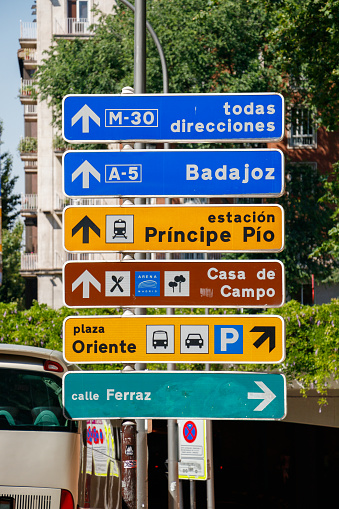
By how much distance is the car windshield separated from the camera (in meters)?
6.01

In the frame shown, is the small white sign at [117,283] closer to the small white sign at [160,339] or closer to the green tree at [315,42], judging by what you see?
the small white sign at [160,339]

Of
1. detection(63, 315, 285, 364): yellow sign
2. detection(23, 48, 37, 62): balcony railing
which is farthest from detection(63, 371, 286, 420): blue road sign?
detection(23, 48, 37, 62): balcony railing

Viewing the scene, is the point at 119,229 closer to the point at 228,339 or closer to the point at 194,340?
the point at 194,340

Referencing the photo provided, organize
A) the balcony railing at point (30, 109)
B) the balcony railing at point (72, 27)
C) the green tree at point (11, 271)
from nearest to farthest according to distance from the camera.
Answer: the balcony railing at point (72, 27)
the balcony railing at point (30, 109)
the green tree at point (11, 271)

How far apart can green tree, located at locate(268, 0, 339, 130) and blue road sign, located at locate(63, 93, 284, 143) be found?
36.8ft

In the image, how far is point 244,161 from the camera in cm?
665

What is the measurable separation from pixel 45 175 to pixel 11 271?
10.9 m

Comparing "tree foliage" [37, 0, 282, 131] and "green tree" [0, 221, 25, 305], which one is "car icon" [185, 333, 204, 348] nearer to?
"tree foliage" [37, 0, 282, 131]

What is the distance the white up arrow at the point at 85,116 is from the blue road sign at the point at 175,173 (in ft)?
0.86

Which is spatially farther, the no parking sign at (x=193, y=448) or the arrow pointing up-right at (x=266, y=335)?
the no parking sign at (x=193, y=448)

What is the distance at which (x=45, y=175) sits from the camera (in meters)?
48.8

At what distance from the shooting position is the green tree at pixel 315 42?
17.8 meters

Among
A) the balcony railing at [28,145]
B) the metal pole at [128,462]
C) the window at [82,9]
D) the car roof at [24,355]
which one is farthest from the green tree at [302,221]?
the car roof at [24,355]

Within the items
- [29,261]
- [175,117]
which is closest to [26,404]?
[175,117]
